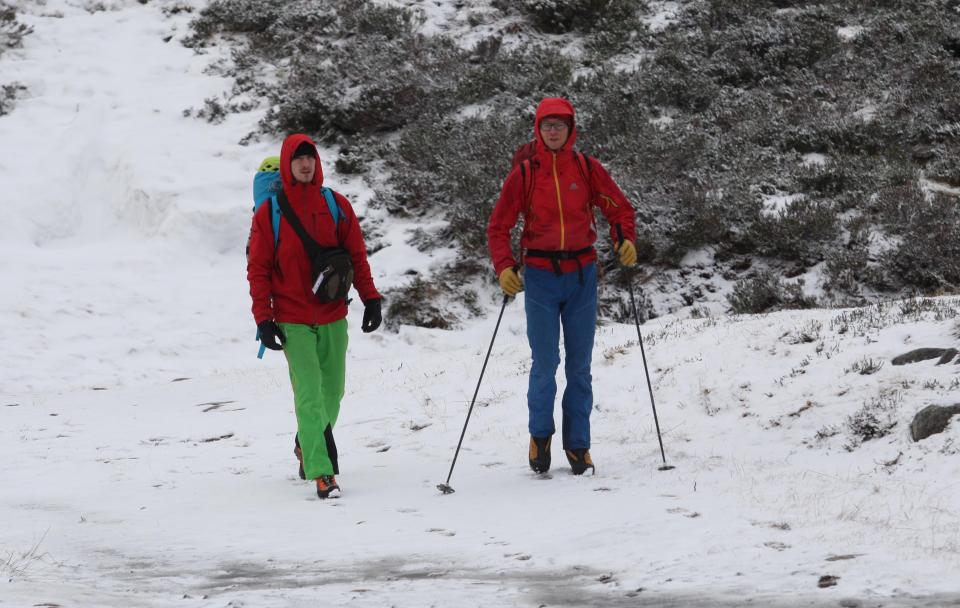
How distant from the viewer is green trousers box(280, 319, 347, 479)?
607cm

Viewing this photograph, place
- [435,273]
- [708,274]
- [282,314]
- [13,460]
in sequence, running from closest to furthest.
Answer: [282,314] → [13,460] → [708,274] → [435,273]

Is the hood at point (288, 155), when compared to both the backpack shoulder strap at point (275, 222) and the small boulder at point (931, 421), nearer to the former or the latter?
the backpack shoulder strap at point (275, 222)

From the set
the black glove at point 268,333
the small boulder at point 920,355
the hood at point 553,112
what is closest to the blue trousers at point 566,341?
the hood at point 553,112

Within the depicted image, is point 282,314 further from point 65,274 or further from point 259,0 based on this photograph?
point 259,0

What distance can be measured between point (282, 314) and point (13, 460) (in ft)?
11.5

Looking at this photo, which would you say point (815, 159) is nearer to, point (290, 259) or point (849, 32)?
point (849, 32)

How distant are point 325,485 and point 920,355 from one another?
4433mm

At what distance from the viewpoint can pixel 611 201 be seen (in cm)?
633

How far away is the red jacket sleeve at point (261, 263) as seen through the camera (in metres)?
6.02

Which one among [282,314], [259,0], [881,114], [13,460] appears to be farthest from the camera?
[259,0]

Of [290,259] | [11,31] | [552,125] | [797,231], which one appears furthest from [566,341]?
[11,31]

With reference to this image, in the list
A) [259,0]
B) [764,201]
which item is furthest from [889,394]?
[259,0]

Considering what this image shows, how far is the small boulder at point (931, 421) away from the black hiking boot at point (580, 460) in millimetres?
2068

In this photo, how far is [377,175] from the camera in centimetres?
1716
